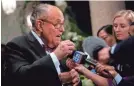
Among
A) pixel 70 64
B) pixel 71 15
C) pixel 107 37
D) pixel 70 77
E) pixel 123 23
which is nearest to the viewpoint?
pixel 70 77

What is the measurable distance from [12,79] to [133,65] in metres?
0.79

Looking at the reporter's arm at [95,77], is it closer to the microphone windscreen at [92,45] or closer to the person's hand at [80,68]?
the person's hand at [80,68]

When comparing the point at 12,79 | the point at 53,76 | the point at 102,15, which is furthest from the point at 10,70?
the point at 102,15

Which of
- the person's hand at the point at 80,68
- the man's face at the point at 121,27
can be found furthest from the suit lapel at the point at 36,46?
the man's face at the point at 121,27

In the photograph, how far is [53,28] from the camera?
106 inches

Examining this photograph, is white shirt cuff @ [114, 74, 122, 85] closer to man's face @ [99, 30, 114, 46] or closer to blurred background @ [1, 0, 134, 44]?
man's face @ [99, 30, 114, 46]

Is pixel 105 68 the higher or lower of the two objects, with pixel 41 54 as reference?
lower

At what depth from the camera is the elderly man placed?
2.51m

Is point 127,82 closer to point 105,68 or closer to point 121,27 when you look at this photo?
point 105,68

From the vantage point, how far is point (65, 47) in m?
2.51

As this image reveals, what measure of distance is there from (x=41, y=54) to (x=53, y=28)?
0.19 metres

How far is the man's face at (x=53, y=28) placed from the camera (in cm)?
270

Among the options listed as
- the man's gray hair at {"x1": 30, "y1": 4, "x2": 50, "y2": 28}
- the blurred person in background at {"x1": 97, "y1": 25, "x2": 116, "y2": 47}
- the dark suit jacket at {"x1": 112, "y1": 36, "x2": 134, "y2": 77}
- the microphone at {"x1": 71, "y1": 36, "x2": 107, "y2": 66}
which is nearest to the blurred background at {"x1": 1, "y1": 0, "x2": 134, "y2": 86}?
the blurred person in background at {"x1": 97, "y1": 25, "x2": 116, "y2": 47}

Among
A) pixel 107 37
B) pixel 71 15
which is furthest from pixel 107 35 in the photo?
pixel 71 15
